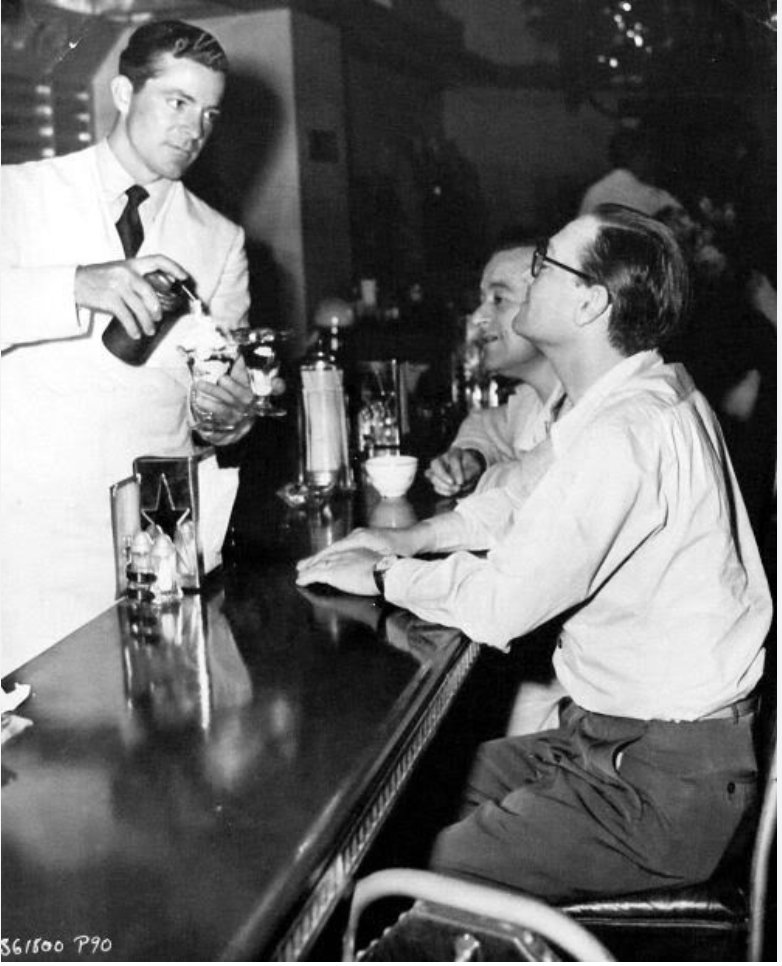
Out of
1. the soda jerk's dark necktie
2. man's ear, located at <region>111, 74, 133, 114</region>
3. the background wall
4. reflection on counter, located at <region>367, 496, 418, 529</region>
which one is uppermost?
the background wall

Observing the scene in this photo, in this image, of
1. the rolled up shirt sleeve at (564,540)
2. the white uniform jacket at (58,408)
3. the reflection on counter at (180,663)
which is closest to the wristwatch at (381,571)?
the rolled up shirt sleeve at (564,540)

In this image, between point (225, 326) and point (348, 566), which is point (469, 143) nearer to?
point (225, 326)

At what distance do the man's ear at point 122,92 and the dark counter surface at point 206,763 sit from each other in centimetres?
132

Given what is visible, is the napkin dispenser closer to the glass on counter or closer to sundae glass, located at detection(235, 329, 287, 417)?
sundae glass, located at detection(235, 329, 287, 417)

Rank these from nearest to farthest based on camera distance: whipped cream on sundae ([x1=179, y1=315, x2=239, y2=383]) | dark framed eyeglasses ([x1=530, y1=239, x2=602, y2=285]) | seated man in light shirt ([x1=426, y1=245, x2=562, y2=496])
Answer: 1. dark framed eyeglasses ([x1=530, y1=239, x2=602, y2=285])
2. whipped cream on sundae ([x1=179, y1=315, x2=239, y2=383])
3. seated man in light shirt ([x1=426, y1=245, x2=562, y2=496])

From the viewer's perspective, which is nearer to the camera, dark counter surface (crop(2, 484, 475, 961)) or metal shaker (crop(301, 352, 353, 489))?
Result: dark counter surface (crop(2, 484, 475, 961))

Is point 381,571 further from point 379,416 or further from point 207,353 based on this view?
point 379,416

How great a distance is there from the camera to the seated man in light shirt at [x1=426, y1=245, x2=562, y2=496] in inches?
107

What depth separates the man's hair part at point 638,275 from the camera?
5.95 feet

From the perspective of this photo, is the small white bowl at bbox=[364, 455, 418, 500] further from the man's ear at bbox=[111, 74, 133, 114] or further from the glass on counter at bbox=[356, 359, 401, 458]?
the man's ear at bbox=[111, 74, 133, 114]

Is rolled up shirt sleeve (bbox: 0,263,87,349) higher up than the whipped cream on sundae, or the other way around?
rolled up shirt sleeve (bbox: 0,263,87,349)

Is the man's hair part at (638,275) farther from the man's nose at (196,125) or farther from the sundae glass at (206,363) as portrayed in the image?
the man's nose at (196,125)

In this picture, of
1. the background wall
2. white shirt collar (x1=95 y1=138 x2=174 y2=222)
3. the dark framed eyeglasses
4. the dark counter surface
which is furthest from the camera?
the background wall

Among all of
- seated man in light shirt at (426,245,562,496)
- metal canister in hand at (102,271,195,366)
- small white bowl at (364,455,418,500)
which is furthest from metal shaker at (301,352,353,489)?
metal canister in hand at (102,271,195,366)
